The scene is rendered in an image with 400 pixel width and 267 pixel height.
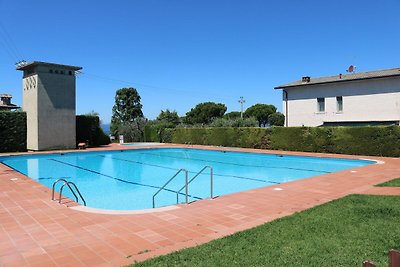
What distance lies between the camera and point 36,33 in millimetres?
20031

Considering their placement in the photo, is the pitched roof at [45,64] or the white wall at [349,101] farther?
the white wall at [349,101]

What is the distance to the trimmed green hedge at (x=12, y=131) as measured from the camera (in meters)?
21.4

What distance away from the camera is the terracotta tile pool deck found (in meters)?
4.38

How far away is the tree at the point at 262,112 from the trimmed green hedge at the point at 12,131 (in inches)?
2001

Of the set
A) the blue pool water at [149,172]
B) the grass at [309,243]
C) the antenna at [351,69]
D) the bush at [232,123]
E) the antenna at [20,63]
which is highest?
the antenna at [351,69]

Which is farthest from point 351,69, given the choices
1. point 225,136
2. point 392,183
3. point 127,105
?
point 127,105

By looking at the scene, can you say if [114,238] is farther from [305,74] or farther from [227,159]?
[305,74]

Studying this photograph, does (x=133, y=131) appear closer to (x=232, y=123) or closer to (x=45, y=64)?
(x=232, y=123)

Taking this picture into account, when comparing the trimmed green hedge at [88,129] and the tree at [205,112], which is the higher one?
the tree at [205,112]

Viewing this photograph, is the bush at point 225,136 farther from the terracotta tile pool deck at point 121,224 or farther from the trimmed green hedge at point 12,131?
the terracotta tile pool deck at point 121,224

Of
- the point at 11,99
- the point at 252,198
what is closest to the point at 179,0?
the point at 252,198

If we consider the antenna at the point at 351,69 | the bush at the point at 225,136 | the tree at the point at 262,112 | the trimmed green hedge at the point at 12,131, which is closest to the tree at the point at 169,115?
the tree at the point at 262,112

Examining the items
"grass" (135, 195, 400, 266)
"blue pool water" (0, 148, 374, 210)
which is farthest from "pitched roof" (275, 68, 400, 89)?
"grass" (135, 195, 400, 266)

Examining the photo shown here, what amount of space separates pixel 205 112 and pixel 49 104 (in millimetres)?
47302
